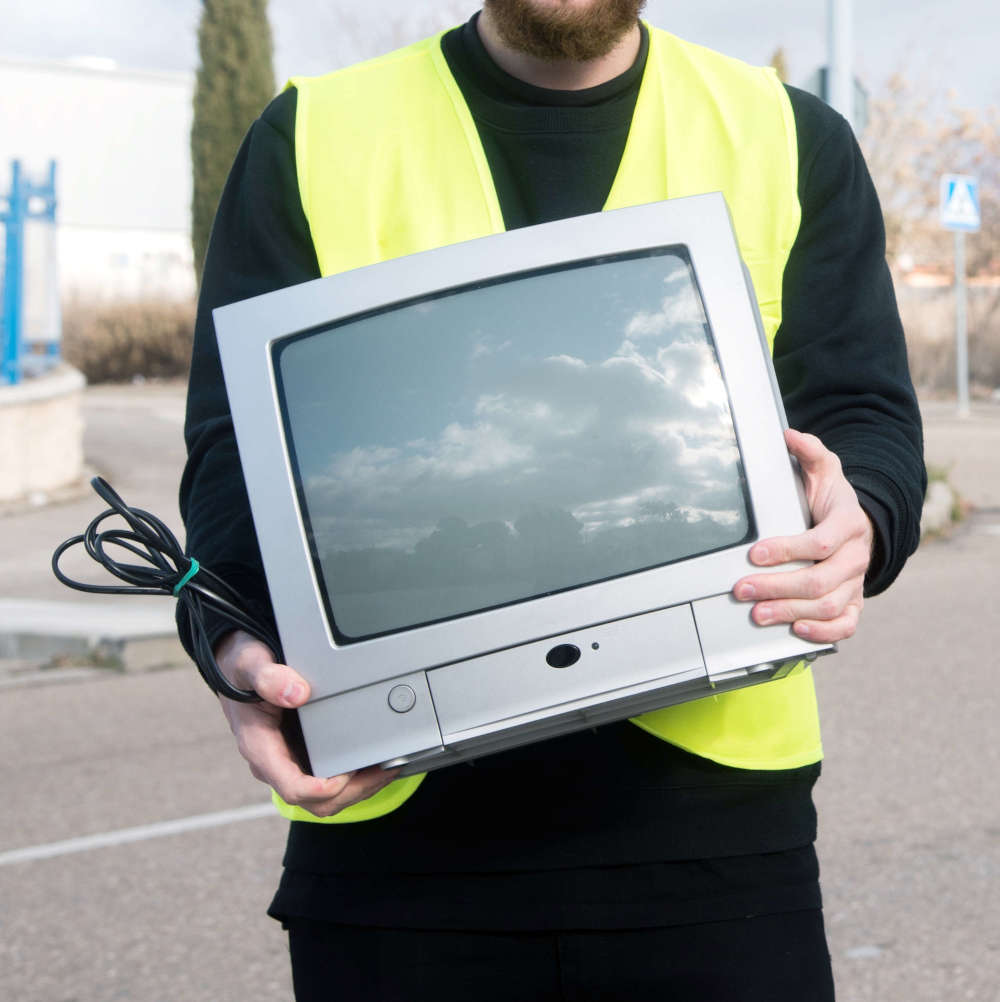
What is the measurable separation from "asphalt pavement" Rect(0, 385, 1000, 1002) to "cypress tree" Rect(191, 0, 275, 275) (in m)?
15.7

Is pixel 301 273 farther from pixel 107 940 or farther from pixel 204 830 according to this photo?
pixel 204 830

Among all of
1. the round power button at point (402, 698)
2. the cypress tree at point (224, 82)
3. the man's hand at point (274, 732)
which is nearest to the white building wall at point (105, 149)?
the cypress tree at point (224, 82)

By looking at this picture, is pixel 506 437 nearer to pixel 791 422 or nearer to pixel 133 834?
pixel 791 422

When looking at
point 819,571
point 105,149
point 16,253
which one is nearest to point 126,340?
point 16,253

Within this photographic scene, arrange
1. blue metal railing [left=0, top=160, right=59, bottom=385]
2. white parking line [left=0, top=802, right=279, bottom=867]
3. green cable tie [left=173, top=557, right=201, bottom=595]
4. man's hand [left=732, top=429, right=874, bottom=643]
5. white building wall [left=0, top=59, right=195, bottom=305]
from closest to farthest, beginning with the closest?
man's hand [left=732, top=429, right=874, bottom=643], green cable tie [left=173, top=557, right=201, bottom=595], white parking line [left=0, top=802, right=279, bottom=867], blue metal railing [left=0, top=160, right=59, bottom=385], white building wall [left=0, top=59, right=195, bottom=305]

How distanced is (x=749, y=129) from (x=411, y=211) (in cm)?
35

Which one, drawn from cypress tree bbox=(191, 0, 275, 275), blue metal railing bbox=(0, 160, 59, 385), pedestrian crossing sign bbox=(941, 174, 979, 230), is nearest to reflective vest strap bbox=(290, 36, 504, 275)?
blue metal railing bbox=(0, 160, 59, 385)

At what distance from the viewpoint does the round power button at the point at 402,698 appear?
127 cm

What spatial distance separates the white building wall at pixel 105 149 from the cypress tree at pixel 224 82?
1556cm

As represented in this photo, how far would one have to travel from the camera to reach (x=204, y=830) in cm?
443

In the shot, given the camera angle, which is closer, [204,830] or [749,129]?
[749,129]

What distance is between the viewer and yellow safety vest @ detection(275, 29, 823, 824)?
147cm

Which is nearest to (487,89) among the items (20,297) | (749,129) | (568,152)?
(568,152)

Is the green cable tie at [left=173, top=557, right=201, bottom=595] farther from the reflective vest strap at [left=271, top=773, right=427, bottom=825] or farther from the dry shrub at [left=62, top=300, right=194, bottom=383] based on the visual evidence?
the dry shrub at [left=62, top=300, right=194, bottom=383]
